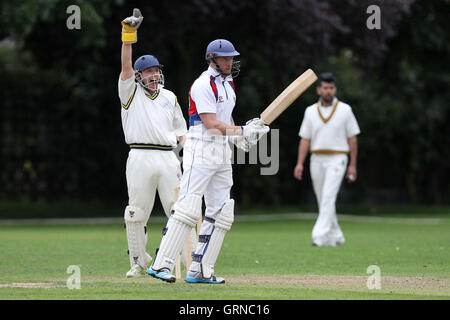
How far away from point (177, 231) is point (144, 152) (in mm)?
1316

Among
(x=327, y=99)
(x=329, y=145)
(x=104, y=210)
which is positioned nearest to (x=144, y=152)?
(x=329, y=145)

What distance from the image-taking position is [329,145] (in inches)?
528

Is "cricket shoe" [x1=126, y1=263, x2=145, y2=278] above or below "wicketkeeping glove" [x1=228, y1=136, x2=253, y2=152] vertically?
below

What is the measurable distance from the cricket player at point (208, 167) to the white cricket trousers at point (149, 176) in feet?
2.66

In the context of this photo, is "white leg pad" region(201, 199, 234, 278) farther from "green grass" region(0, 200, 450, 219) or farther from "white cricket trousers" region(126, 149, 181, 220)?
"green grass" region(0, 200, 450, 219)

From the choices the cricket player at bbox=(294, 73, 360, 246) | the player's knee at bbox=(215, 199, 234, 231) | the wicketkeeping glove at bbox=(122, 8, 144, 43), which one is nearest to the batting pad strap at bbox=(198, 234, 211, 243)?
the player's knee at bbox=(215, 199, 234, 231)

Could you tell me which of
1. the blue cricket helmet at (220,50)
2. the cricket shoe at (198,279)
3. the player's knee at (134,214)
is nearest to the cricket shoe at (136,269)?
the player's knee at (134,214)

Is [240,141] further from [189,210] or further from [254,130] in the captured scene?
[189,210]

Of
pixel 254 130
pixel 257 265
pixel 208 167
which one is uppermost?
pixel 254 130

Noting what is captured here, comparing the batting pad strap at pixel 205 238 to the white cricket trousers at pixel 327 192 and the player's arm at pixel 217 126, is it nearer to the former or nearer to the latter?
the player's arm at pixel 217 126

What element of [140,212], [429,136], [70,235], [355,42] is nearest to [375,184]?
[429,136]

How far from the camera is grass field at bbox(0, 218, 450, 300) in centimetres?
748

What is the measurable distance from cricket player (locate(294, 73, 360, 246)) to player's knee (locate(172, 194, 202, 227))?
5246mm

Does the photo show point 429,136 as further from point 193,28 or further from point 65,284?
point 65,284
